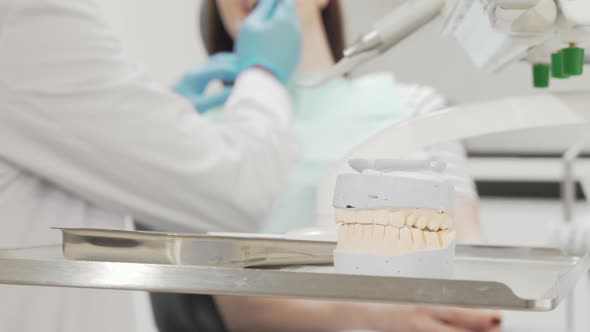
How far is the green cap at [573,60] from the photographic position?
44 cm

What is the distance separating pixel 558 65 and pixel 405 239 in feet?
0.53

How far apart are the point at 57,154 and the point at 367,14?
3.47 feet

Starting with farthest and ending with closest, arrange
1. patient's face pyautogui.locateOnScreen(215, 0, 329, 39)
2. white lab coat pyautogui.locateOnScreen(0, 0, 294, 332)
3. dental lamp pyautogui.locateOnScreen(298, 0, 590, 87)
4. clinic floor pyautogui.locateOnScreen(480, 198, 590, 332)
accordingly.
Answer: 1. clinic floor pyautogui.locateOnScreen(480, 198, 590, 332)
2. patient's face pyautogui.locateOnScreen(215, 0, 329, 39)
3. white lab coat pyautogui.locateOnScreen(0, 0, 294, 332)
4. dental lamp pyautogui.locateOnScreen(298, 0, 590, 87)

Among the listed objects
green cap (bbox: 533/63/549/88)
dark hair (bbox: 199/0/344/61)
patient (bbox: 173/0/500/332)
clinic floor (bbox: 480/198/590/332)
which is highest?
green cap (bbox: 533/63/549/88)

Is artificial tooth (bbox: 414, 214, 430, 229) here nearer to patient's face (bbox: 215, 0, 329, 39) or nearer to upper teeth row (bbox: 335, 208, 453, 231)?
upper teeth row (bbox: 335, 208, 453, 231)

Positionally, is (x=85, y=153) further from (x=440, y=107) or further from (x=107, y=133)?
(x=440, y=107)

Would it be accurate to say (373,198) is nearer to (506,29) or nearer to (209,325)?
(506,29)

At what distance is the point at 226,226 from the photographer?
890mm

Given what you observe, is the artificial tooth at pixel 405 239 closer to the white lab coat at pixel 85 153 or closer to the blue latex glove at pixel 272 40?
the white lab coat at pixel 85 153

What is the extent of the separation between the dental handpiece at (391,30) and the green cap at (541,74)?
0.27 ft

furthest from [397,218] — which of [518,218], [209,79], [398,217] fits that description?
[518,218]

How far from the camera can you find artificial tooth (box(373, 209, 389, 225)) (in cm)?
38

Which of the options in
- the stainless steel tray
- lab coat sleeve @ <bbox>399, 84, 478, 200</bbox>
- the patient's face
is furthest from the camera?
the patient's face

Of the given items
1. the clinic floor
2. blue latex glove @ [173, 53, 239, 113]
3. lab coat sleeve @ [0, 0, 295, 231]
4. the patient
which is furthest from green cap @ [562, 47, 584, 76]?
the clinic floor
